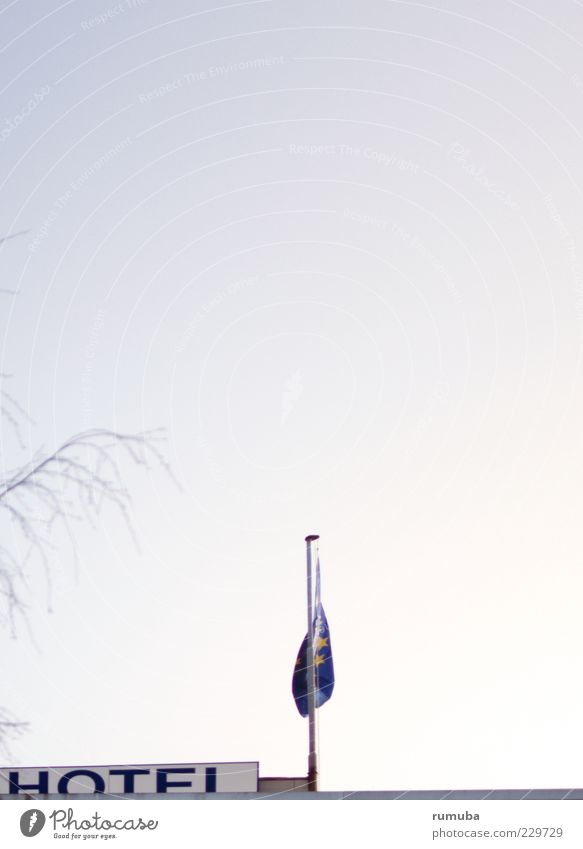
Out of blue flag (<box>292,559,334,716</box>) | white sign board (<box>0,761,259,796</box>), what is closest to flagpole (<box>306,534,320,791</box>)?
blue flag (<box>292,559,334,716</box>)

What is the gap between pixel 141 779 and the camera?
23.5m

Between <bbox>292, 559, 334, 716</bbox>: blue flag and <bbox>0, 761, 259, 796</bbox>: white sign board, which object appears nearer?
<bbox>0, 761, 259, 796</bbox>: white sign board

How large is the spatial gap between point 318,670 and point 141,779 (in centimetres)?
609

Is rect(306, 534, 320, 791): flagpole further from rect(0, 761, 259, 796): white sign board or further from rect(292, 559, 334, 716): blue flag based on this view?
rect(0, 761, 259, 796): white sign board

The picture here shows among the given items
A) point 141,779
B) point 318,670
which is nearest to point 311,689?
point 318,670

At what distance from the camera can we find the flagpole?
88.5 ft

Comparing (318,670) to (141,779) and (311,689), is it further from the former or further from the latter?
(141,779)

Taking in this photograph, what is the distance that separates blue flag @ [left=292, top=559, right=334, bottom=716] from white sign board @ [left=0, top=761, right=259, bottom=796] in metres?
3.53

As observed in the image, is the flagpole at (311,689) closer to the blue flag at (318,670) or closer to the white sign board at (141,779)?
the blue flag at (318,670)

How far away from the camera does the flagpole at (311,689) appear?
2697 cm

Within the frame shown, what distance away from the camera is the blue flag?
27641 millimetres

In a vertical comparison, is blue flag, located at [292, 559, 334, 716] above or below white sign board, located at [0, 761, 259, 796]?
above
